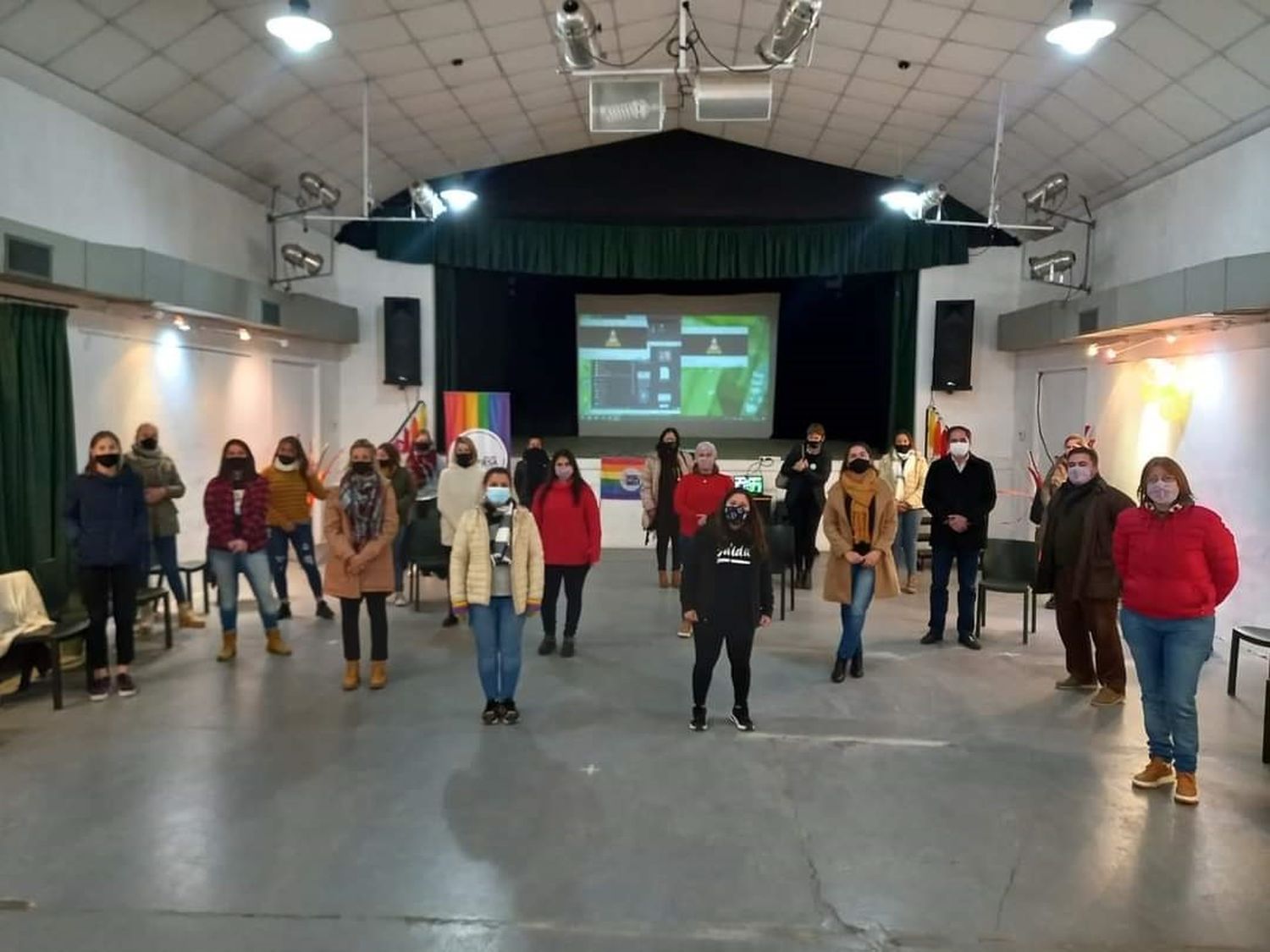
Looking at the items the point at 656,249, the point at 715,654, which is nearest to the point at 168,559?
the point at 715,654

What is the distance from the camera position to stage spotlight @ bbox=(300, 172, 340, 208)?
7.96 m

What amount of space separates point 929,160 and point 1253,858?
759 cm

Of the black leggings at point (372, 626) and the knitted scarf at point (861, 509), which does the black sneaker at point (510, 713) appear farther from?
the knitted scarf at point (861, 509)

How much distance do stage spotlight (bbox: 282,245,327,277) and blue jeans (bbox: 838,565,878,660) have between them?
6.16 meters

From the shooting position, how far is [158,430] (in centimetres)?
693

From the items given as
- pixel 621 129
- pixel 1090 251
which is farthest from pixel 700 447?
pixel 1090 251

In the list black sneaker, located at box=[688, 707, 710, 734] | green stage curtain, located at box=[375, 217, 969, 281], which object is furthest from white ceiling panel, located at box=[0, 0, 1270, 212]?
black sneaker, located at box=[688, 707, 710, 734]

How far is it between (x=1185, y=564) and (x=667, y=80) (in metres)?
5.67

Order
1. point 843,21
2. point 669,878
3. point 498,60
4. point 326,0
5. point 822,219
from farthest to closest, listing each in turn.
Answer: point 822,219, point 498,60, point 843,21, point 326,0, point 669,878

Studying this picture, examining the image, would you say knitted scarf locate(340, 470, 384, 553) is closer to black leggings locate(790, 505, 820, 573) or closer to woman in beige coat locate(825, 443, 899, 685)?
woman in beige coat locate(825, 443, 899, 685)

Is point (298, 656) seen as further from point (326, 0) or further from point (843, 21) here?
point (843, 21)

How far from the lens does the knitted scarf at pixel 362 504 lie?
483cm

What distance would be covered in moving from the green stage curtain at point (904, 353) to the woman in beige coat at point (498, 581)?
6900mm

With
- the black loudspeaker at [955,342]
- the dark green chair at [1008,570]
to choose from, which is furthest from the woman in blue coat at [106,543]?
the black loudspeaker at [955,342]
